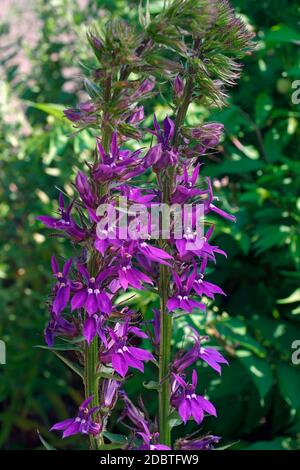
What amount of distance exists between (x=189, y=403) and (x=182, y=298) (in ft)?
0.63

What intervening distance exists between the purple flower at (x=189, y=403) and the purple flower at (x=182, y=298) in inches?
5.1

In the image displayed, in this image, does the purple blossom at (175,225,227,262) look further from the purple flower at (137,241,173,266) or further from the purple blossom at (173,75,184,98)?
the purple blossom at (173,75,184,98)

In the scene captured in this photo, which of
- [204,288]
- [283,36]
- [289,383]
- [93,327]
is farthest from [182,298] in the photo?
[283,36]

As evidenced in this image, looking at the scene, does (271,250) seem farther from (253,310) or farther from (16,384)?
(16,384)

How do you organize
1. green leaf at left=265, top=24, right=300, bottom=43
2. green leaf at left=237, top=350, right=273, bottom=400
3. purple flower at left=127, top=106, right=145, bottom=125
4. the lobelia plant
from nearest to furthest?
1. the lobelia plant
2. purple flower at left=127, top=106, right=145, bottom=125
3. green leaf at left=237, top=350, right=273, bottom=400
4. green leaf at left=265, top=24, right=300, bottom=43

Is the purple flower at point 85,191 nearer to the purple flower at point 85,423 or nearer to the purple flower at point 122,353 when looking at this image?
the purple flower at point 122,353

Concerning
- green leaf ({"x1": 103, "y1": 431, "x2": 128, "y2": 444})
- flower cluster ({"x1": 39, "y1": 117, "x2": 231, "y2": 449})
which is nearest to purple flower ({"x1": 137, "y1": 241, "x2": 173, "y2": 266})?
flower cluster ({"x1": 39, "y1": 117, "x2": 231, "y2": 449})

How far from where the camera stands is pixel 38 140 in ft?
7.85

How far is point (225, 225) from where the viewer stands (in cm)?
218

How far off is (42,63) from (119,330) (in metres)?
2.04

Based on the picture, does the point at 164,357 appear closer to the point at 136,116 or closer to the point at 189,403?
the point at 189,403

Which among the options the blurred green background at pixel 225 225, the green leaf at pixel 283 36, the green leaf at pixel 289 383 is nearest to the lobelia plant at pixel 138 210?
the blurred green background at pixel 225 225

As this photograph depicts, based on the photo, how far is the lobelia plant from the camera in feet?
3.76

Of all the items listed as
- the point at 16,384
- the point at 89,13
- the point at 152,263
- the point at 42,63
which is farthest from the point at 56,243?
the point at 152,263
